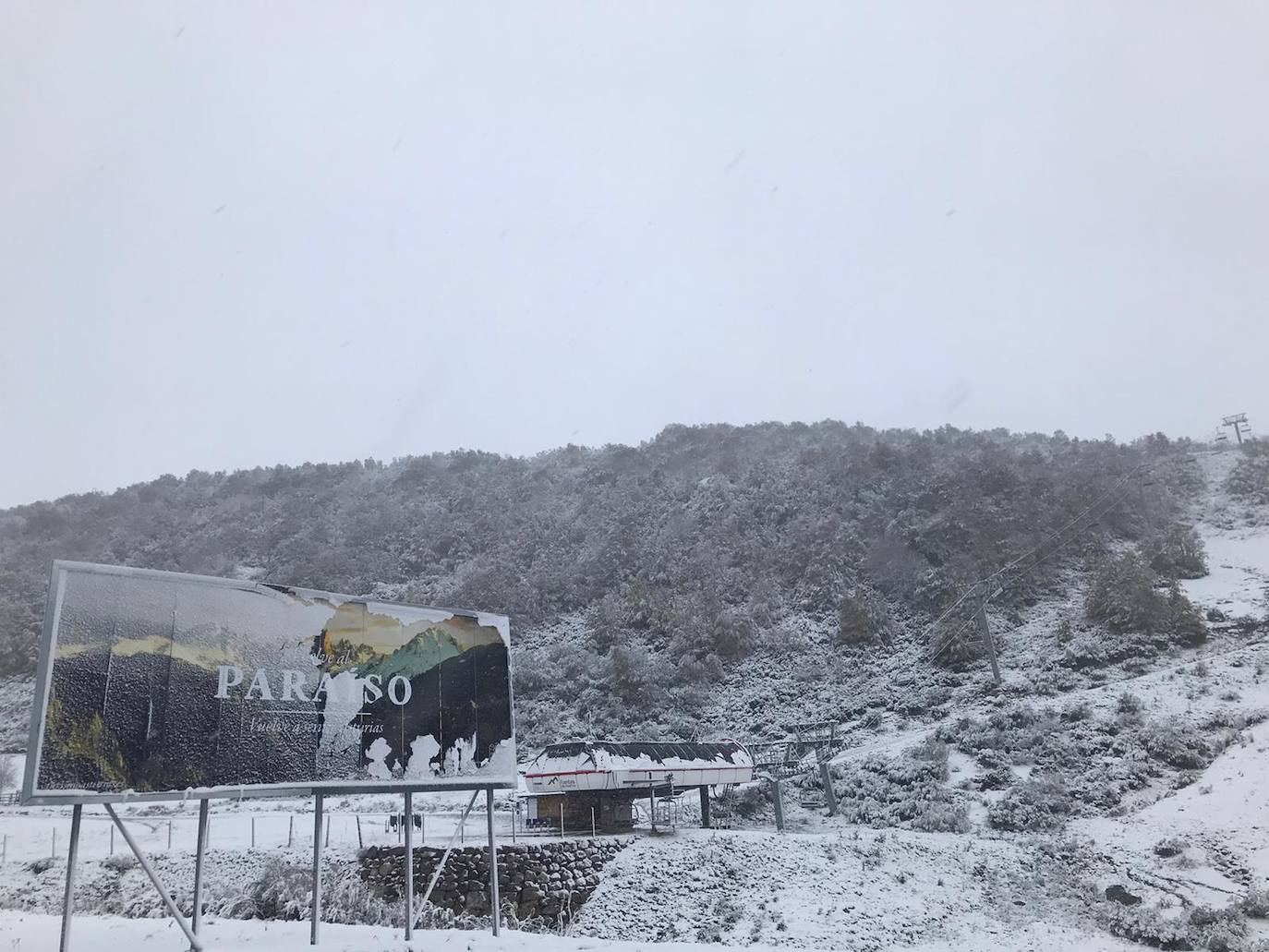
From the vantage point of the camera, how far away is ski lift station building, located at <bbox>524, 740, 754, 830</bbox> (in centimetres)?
3155

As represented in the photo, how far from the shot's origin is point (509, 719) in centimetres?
1800

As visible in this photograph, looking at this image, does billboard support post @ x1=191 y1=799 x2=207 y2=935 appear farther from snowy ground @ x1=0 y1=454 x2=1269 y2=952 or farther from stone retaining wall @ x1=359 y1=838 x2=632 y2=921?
stone retaining wall @ x1=359 y1=838 x2=632 y2=921

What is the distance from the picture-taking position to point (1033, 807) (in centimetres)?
3036

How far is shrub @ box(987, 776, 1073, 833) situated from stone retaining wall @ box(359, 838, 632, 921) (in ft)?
47.7

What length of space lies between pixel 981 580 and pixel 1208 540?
1616 centimetres

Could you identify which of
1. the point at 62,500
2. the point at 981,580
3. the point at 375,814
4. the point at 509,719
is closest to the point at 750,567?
the point at 981,580

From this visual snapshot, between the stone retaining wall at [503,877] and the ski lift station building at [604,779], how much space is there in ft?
16.6

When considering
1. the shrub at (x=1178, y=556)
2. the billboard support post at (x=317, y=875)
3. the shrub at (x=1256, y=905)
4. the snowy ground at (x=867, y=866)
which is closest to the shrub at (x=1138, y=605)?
the shrub at (x=1178, y=556)

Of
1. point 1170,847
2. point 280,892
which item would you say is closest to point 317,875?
point 280,892

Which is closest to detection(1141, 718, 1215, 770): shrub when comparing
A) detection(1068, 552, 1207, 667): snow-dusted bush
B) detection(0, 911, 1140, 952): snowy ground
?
detection(1068, 552, 1207, 667): snow-dusted bush

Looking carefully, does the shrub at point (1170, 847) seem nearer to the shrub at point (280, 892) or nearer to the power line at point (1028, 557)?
the power line at point (1028, 557)

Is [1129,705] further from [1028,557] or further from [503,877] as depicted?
[503,877]

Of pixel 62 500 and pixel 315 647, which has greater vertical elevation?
pixel 62 500

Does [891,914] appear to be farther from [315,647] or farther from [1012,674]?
[1012,674]
